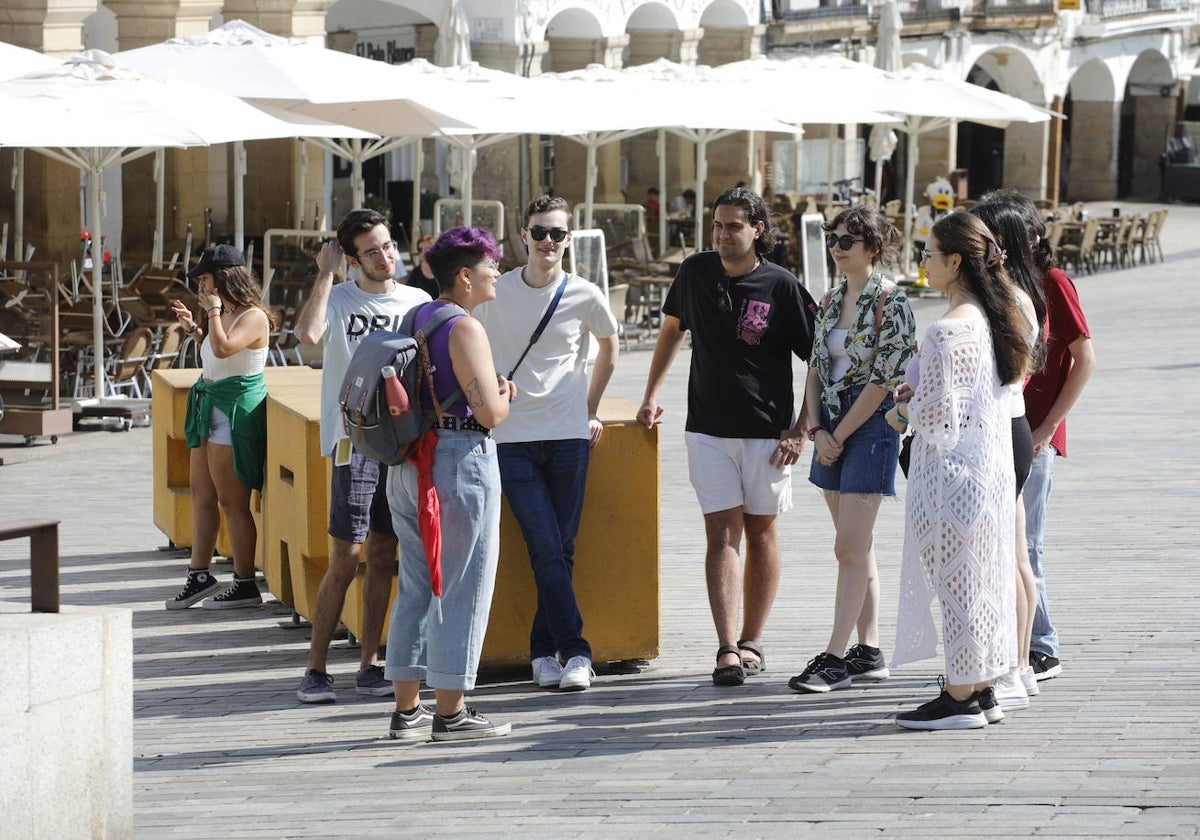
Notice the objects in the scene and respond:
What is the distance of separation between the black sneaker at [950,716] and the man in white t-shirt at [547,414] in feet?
4.05

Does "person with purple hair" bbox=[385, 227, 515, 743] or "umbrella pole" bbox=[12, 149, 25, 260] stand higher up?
"umbrella pole" bbox=[12, 149, 25, 260]

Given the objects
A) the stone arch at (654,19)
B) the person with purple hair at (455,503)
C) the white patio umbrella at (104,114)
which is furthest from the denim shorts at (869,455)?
the stone arch at (654,19)

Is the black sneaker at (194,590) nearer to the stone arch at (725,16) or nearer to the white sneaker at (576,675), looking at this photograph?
the white sneaker at (576,675)

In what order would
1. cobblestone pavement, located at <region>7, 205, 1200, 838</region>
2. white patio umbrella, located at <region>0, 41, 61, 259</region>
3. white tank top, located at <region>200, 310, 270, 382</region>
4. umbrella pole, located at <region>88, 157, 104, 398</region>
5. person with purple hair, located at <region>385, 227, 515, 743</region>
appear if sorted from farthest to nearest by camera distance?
white patio umbrella, located at <region>0, 41, 61, 259</region> < umbrella pole, located at <region>88, 157, 104, 398</region> < white tank top, located at <region>200, 310, 270, 382</region> < person with purple hair, located at <region>385, 227, 515, 743</region> < cobblestone pavement, located at <region>7, 205, 1200, 838</region>

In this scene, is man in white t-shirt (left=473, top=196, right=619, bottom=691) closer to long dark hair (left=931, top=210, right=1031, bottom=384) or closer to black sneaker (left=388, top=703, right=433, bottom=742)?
black sneaker (left=388, top=703, right=433, bottom=742)

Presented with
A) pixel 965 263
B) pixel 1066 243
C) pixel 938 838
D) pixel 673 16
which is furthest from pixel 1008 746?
pixel 673 16

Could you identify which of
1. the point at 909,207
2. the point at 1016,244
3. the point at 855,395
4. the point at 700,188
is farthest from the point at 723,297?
the point at 909,207

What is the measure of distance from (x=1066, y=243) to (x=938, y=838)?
2480 cm

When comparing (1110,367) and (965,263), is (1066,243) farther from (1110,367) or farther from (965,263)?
(965,263)

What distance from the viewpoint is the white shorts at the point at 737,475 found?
271 inches

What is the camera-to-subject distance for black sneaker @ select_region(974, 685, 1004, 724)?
6.14m

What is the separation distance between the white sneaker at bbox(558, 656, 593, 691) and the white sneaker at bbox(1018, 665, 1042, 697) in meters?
1.42

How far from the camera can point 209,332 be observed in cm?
797

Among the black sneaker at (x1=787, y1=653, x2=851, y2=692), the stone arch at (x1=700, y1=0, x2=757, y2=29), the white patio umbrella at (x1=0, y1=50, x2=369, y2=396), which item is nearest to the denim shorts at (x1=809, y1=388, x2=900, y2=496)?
the black sneaker at (x1=787, y1=653, x2=851, y2=692)
